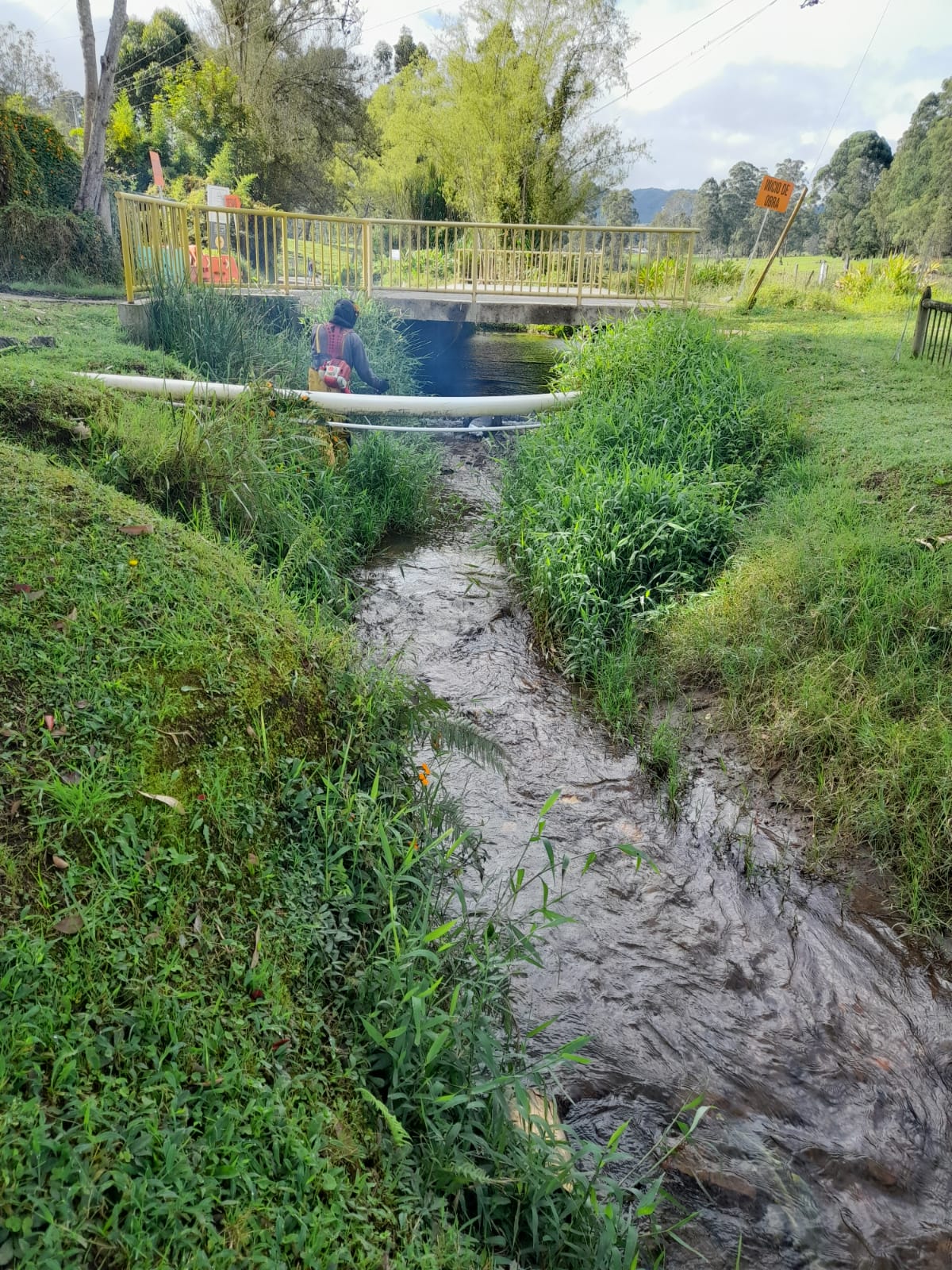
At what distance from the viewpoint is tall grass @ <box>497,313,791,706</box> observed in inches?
241

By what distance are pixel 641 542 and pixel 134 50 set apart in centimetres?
4513

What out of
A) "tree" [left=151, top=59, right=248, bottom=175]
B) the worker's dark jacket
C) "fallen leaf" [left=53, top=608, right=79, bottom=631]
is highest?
"tree" [left=151, top=59, right=248, bottom=175]

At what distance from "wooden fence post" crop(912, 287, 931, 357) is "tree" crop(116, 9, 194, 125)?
3930cm

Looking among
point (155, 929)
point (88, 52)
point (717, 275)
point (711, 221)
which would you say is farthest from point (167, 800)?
point (711, 221)

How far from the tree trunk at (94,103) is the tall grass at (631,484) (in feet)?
46.5

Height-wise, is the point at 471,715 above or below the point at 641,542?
below

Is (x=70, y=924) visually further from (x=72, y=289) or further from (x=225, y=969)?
(x=72, y=289)

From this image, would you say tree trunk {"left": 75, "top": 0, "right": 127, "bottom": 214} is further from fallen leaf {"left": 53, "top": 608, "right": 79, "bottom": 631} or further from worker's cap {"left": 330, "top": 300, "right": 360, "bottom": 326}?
fallen leaf {"left": 53, "top": 608, "right": 79, "bottom": 631}

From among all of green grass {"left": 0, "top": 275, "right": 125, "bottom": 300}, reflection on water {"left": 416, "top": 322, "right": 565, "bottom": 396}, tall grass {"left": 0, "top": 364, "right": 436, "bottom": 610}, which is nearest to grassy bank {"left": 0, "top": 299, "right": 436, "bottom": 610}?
tall grass {"left": 0, "top": 364, "right": 436, "bottom": 610}

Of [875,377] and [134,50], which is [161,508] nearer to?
[875,377]

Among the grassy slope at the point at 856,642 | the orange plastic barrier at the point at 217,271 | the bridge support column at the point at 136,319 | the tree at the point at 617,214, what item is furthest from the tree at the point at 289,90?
the grassy slope at the point at 856,642

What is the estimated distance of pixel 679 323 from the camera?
9641 mm

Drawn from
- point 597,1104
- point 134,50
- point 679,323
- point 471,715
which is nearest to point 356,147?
point 134,50

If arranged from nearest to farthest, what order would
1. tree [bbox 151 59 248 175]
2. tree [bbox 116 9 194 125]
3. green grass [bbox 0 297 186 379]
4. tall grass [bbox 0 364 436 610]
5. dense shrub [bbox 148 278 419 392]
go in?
tall grass [bbox 0 364 436 610] < green grass [bbox 0 297 186 379] < dense shrub [bbox 148 278 419 392] < tree [bbox 151 59 248 175] < tree [bbox 116 9 194 125]
